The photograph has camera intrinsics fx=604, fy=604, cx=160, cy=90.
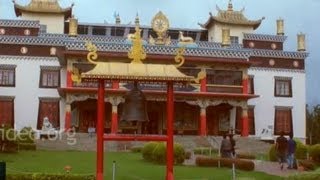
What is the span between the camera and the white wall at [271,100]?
44.7 m

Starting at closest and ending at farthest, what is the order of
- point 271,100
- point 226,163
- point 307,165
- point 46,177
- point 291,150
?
point 46,177 < point 291,150 < point 226,163 < point 307,165 < point 271,100

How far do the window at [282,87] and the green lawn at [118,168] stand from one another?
2135 cm

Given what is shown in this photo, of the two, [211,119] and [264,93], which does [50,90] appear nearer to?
[211,119]

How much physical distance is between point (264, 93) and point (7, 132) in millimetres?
23952

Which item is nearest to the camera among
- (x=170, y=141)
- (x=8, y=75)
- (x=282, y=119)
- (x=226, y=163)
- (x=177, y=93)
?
(x=170, y=141)

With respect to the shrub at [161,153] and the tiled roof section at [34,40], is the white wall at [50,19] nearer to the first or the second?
the tiled roof section at [34,40]

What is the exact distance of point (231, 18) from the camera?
166 feet

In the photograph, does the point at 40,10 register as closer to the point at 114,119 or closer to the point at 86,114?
the point at 86,114

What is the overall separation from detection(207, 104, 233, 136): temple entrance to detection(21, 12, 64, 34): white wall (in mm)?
13774

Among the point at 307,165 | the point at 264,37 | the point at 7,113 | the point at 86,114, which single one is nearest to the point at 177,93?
the point at 86,114

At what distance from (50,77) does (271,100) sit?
53.5 feet

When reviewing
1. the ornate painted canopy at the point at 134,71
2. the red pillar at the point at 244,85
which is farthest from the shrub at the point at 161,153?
the red pillar at the point at 244,85

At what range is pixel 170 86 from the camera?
16188mm

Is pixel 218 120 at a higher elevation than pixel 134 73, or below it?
below
